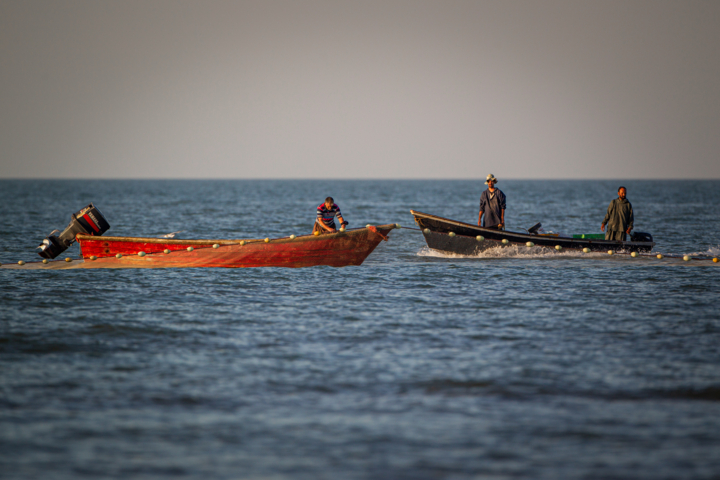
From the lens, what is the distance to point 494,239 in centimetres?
1767

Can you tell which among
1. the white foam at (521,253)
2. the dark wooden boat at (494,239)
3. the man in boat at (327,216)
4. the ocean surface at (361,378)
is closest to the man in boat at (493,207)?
the dark wooden boat at (494,239)

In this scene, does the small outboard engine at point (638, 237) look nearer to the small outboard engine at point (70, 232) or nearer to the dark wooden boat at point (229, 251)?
the dark wooden boat at point (229, 251)

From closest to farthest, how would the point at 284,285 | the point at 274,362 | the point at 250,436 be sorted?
the point at 250,436
the point at 274,362
the point at 284,285

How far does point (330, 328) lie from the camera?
10.5 m

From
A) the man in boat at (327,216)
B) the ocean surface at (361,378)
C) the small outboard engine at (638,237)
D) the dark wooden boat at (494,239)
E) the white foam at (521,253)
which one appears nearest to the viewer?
the ocean surface at (361,378)

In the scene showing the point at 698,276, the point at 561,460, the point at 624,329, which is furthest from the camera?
Answer: the point at 698,276

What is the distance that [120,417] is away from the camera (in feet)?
22.0

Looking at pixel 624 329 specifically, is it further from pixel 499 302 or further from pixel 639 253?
pixel 639 253

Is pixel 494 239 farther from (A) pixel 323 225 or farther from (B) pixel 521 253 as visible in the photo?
(A) pixel 323 225

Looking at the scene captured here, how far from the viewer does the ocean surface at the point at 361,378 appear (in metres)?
5.80

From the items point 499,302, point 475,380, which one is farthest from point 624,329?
point 475,380

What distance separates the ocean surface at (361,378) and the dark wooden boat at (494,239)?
2534mm

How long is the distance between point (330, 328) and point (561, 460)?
526cm

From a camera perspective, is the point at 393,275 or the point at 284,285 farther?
the point at 393,275
